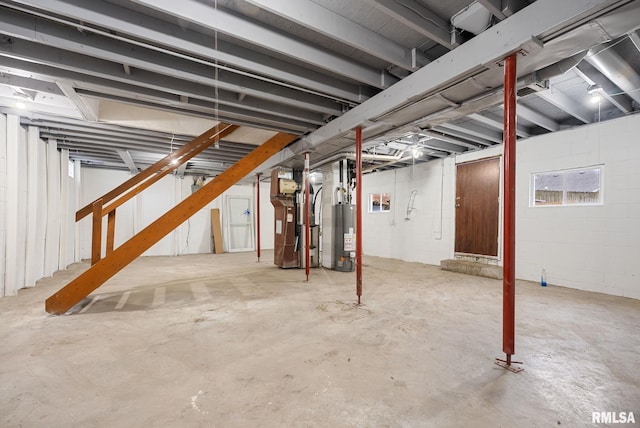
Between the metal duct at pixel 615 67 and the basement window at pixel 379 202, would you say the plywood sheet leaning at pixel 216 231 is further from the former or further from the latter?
the metal duct at pixel 615 67

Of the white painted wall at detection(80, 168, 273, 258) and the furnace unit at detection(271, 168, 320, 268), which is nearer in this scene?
the furnace unit at detection(271, 168, 320, 268)

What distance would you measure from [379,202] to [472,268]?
11.2ft

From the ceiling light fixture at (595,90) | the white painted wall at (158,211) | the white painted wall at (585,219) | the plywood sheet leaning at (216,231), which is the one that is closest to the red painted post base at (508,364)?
the ceiling light fixture at (595,90)

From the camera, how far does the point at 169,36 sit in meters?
2.09

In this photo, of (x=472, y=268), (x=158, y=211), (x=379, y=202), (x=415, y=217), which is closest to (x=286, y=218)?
(x=415, y=217)

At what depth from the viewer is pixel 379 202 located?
814cm

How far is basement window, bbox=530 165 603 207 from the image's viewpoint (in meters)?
4.15

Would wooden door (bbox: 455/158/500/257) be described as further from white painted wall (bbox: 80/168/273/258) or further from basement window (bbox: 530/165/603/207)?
white painted wall (bbox: 80/168/273/258)

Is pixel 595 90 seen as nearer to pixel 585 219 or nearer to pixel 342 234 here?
pixel 585 219

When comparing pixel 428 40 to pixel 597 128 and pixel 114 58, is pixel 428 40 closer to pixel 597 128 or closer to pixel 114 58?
pixel 114 58

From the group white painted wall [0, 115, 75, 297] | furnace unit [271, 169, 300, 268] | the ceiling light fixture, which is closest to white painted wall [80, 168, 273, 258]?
white painted wall [0, 115, 75, 297]

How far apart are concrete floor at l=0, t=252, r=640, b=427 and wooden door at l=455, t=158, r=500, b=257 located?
1.81 metres

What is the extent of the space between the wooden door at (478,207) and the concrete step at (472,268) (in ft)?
1.35

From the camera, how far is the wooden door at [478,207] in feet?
17.5
